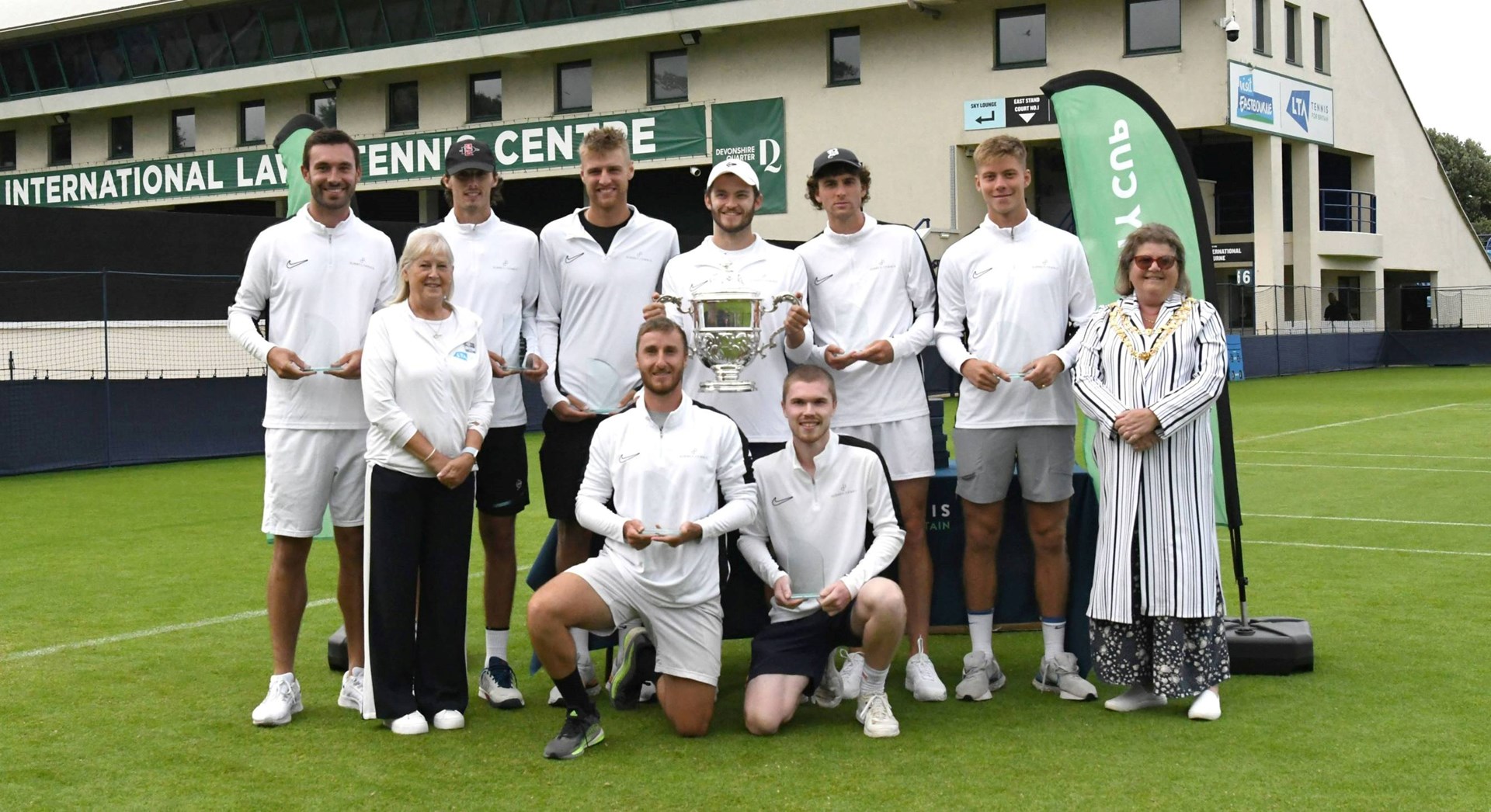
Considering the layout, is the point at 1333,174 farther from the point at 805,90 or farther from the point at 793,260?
the point at 793,260

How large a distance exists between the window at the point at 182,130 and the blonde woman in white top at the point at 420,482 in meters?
37.4

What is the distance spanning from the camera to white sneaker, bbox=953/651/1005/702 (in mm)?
5195

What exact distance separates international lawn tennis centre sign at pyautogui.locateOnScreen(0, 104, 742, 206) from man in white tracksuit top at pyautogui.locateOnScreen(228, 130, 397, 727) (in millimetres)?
23922

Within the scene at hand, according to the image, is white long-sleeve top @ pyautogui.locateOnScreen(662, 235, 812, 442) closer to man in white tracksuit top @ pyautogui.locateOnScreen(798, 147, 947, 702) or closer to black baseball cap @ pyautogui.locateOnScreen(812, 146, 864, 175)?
man in white tracksuit top @ pyautogui.locateOnScreen(798, 147, 947, 702)

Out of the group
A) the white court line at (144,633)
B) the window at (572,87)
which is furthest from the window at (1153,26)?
the white court line at (144,633)

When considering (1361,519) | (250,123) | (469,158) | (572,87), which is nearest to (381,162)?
(250,123)

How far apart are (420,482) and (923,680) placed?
192 cm

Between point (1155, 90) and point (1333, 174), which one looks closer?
point (1155, 90)

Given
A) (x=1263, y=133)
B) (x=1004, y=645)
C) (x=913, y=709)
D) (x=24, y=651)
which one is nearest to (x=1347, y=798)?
(x=913, y=709)

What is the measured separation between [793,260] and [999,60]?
2536cm

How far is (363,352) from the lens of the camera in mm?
4824

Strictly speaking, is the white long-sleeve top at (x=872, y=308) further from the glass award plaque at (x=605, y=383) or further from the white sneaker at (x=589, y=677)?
the white sneaker at (x=589, y=677)

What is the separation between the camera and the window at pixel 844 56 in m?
30.6

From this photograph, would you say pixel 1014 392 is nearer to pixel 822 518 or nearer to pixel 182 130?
pixel 822 518
